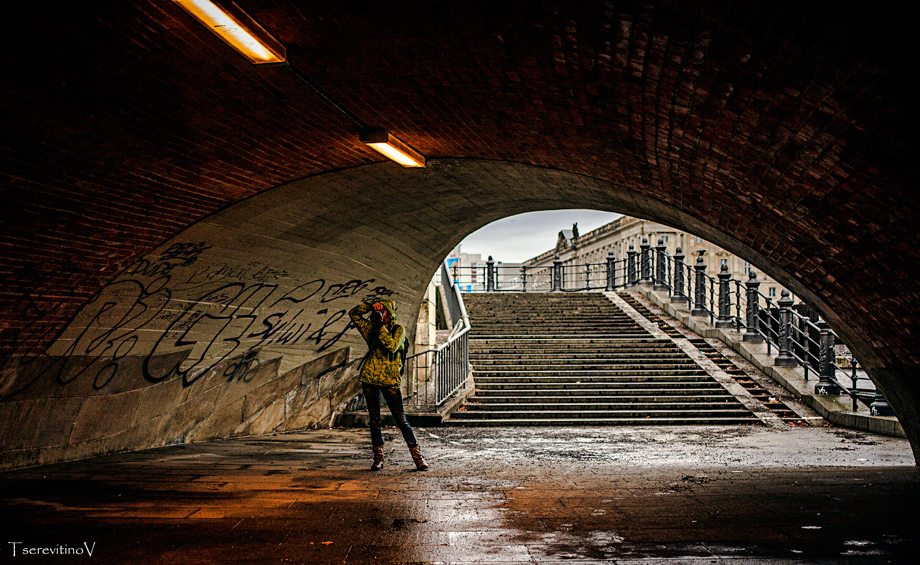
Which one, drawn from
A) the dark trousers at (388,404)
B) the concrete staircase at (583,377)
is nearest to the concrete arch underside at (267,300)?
the dark trousers at (388,404)

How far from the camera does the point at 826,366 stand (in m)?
12.3

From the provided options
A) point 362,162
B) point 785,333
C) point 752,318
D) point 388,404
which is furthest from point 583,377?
point 362,162

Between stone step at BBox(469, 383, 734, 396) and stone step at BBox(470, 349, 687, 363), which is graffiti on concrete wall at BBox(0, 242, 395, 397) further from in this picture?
stone step at BBox(470, 349, 687, 363)

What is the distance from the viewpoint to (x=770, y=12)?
9.35 ft

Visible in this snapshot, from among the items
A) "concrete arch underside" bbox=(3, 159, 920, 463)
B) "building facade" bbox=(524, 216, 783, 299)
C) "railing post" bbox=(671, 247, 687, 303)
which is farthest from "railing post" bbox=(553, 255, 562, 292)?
"building facade" bbox=(524, 216, 783, 299)

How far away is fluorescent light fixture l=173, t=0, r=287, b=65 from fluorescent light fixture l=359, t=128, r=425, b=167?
5.62 feet

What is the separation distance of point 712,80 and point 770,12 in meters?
0.81

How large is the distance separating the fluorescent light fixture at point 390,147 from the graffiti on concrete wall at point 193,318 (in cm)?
241

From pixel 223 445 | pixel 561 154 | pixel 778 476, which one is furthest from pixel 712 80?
pixel 223 445

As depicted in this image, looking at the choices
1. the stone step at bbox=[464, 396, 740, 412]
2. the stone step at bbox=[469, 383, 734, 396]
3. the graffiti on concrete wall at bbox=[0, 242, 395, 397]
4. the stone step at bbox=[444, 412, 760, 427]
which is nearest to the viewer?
the graffiti on concrete wall at bbox=[0, 242, 395, 397]

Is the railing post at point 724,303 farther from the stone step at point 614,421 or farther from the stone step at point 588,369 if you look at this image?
the stone step at point 614,421

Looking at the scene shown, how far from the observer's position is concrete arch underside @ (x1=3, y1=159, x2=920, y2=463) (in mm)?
6852

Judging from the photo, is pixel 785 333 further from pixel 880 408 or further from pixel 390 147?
pixel 390 147

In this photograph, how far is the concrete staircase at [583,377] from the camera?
12.2 m
